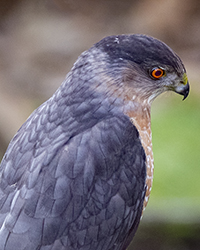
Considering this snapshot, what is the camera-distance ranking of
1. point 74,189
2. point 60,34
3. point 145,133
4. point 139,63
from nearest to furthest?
1. point 74,189
2. point 139,63
3. point 145,133
4. point 60,34

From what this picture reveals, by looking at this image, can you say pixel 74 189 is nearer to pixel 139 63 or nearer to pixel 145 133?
pixel 145 133

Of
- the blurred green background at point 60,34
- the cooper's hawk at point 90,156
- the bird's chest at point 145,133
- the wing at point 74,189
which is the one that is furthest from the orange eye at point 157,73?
the blurred green background at point 60,34

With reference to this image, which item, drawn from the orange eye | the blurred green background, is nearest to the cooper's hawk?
the orange eye

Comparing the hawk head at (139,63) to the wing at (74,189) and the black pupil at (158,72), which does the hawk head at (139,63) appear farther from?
the wing at (74,189)

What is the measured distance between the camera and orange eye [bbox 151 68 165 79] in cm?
333

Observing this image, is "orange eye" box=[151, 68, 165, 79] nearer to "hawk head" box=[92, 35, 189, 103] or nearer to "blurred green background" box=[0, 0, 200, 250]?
"hawk head" box=[92, 35, 189, 103]

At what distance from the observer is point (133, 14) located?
9180 mm

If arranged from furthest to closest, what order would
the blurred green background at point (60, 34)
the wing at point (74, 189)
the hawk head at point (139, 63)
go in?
the blurred green background at point (60, 34) → the hawk head at point (139, 63) → the wing at point (74, 189)

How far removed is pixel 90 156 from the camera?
10.0 ft

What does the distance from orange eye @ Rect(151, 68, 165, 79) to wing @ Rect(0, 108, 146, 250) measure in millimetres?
391

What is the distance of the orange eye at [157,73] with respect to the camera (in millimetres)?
3328

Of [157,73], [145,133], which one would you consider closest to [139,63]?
[157,73]

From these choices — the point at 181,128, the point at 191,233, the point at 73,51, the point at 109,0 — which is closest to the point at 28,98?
the point at 73,51

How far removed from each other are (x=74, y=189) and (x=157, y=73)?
3.36 feet
